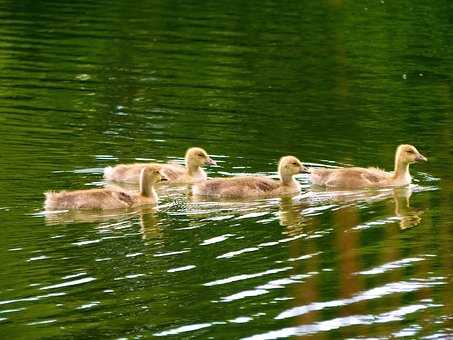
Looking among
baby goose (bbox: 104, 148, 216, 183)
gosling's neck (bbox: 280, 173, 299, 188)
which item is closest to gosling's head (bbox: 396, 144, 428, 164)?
gosling's neck (bbox: 280, 173, 299, 188)

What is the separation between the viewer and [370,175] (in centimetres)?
2017

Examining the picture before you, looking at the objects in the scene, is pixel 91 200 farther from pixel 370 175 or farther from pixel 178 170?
pixel 370 175

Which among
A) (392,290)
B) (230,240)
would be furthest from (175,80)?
A: (392,290)

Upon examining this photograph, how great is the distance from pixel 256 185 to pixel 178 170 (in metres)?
1.75

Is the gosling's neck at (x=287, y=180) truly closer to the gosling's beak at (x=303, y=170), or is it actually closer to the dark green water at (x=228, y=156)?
the gosling's beak at (x=303, y=170)

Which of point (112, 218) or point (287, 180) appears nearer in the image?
point (112, 218)

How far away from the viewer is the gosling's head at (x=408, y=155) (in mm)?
20703

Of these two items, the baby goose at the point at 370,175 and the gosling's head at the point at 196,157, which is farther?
the gosling's head at the point at 196,157

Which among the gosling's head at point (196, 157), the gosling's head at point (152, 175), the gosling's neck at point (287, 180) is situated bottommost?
the gosling's neck at point (287, 180)

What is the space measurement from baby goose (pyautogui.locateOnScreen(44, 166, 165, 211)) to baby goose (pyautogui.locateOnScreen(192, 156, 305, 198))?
28.0 inches

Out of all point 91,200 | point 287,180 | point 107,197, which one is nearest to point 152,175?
point 107,197

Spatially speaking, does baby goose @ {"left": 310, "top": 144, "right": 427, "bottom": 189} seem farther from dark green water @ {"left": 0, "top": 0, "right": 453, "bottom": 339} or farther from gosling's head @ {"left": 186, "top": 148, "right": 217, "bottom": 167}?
gosling's head @ {"left": 186, "top": 148, "right": 217, "bottom": 167}

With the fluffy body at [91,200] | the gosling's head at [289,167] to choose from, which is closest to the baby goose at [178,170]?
the gosling's head at [289,167]

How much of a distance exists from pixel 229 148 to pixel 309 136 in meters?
1.82
